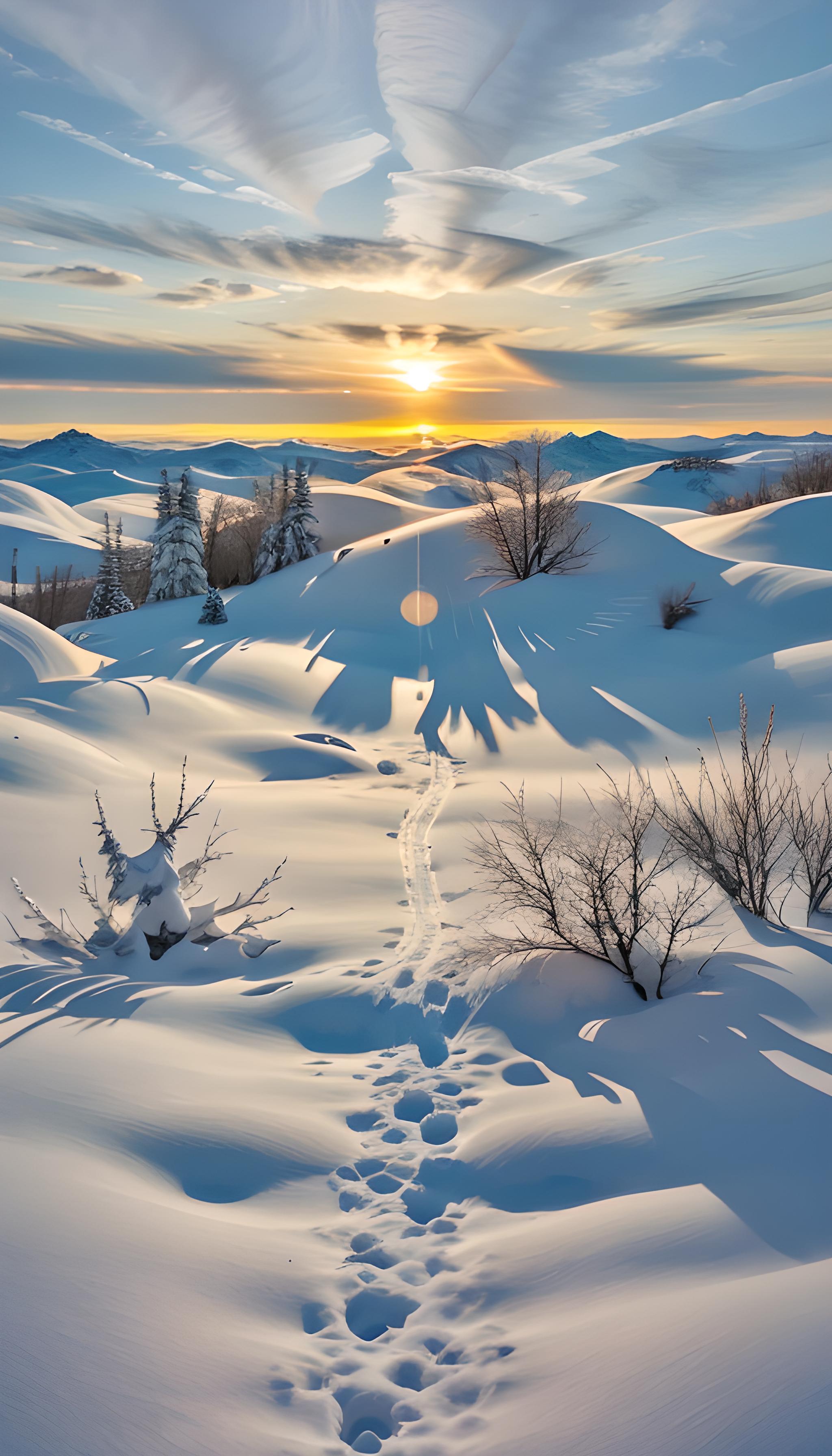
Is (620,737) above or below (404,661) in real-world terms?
below

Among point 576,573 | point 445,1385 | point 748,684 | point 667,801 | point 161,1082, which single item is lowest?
point 445,1385

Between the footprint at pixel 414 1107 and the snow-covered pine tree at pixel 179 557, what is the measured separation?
101ft

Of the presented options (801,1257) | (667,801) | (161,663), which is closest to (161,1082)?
(801,1257)

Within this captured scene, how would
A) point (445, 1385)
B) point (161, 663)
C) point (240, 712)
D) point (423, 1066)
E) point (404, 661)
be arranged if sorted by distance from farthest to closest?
point (404, 661), point (161, 663), point (240, 712), point (423, 1066), point (445, 1385)

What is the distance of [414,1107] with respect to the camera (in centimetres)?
579

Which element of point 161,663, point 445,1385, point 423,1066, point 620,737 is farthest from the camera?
point 161,663

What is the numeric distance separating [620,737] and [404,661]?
9.14m

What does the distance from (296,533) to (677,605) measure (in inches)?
751

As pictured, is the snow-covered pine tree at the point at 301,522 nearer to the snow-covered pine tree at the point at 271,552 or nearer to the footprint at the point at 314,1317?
the snow-covered pine tree at the point at 271,552

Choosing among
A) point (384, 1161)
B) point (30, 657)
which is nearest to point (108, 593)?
point (30, 657)

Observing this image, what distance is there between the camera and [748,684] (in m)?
16.6

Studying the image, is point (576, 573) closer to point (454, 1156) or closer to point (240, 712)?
point (240, 712)

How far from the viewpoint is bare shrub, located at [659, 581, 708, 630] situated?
2198cm

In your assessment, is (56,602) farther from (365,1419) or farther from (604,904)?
(365,1419)
